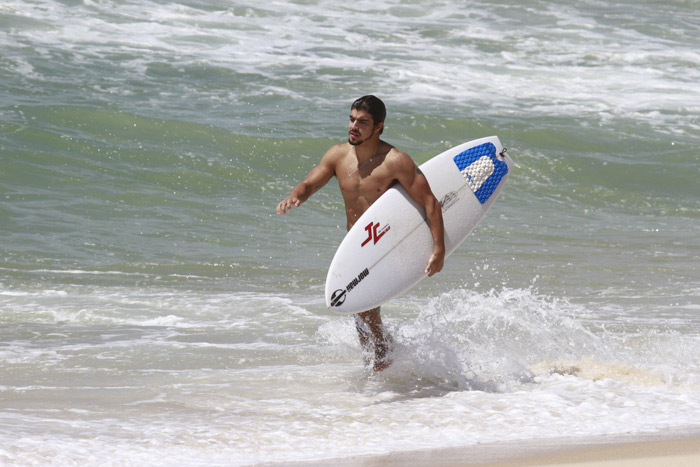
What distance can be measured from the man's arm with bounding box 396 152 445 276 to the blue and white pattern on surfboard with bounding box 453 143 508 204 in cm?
65

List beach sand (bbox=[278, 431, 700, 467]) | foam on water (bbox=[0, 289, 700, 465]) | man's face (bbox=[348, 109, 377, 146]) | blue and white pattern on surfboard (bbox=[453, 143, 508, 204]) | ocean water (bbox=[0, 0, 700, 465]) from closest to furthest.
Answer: beach sand (bbox=[278, 431, 700, 467]), foam on water (bbox=[0, 289, 700, 465]), ocean water (bbox=[0, 0, 700, 465]), man's face (bbox=[348, 109, 377, 146]), blue and white pattern on surfboard (bbox=[453, 143, 508, 204])

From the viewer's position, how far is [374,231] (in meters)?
4.80

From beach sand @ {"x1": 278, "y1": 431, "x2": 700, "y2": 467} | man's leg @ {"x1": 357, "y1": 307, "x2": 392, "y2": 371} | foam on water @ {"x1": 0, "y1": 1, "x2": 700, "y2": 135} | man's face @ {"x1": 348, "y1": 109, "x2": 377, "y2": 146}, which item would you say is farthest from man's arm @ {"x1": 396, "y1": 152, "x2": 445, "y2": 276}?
foam on water @ {"x1": 0, "y1": 1, "x2": 700, "y2": 135}

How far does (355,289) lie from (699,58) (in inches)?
646

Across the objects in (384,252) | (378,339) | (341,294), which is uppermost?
(384,252)

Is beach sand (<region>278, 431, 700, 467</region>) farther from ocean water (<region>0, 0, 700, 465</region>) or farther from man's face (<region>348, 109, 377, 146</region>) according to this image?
man's face (<region>348, 109, 377, 146</region>)

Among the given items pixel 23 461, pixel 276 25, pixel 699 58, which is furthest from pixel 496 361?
pixel 699 58

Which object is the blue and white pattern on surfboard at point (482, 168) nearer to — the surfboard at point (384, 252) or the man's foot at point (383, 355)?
the surfboard at point (384, 252)

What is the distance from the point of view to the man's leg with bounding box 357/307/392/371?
5.01 meters

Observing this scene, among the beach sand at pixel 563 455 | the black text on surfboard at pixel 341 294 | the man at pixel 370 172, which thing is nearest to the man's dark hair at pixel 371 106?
the man at pixel 370 172

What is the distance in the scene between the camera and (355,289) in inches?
187

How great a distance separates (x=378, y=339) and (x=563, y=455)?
154cm

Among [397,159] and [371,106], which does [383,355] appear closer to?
[397,159]

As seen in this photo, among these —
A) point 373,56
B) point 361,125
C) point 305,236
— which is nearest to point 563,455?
point 361,125
